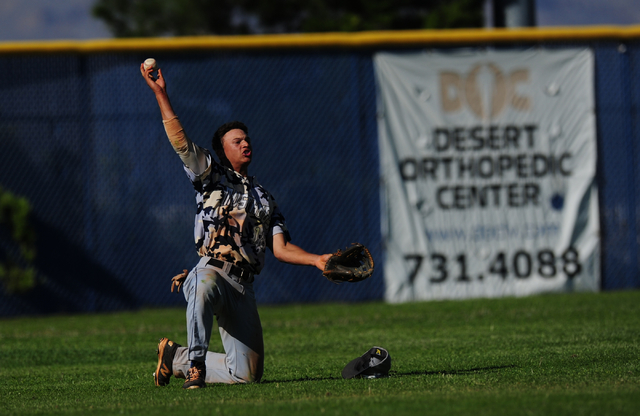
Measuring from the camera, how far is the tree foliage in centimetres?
2206

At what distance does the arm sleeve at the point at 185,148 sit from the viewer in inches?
206

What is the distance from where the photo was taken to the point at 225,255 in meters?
5.47

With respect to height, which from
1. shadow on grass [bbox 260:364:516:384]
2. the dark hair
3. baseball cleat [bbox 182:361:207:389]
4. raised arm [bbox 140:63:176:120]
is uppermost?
raised arm [bbox 140:63:176:120]

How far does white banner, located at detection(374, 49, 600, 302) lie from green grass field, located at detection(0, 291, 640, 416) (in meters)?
0.69

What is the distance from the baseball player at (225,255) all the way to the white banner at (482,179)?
621 centimetres

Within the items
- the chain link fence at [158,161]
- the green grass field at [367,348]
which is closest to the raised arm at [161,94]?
the green grass field at [367,348]

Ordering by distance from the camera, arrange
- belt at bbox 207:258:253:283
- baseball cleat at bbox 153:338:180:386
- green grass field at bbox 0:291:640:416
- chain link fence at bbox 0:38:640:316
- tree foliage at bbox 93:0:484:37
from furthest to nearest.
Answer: tree foliage at bbox 93:0:484:37, chain link fence at bbox 0:38:640:316, baseball cleat at bbox 153:338:180:386, belt at bbox 207:258:253:283, green grass field at bbox 0:291:640:416

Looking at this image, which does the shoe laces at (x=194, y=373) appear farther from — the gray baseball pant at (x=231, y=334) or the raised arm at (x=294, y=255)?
the raised arm at (x=294, y=255)

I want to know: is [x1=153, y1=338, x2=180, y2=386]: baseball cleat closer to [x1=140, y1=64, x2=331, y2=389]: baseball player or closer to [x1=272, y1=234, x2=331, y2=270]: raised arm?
[x1=140, y1=64, x2=331, y2=389]: baseball player

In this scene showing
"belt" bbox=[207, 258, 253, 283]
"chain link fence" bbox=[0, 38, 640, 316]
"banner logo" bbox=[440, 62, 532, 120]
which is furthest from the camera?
"banner logo" bbox=[440, 62, 532, 120]

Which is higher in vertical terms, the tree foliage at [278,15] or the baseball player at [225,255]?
the tree foliage at [278,15]

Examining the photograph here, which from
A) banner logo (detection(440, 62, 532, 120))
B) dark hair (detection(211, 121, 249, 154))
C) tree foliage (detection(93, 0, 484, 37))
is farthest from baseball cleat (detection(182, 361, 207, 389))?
tree foliage (detection(93, 0, 484, 37))

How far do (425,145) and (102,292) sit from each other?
4.77 metres

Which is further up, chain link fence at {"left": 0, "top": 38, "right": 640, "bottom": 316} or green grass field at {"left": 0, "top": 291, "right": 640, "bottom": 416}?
chain link fence at {"left": 0, "top": 38, "right": 640, "bottom": 316}
